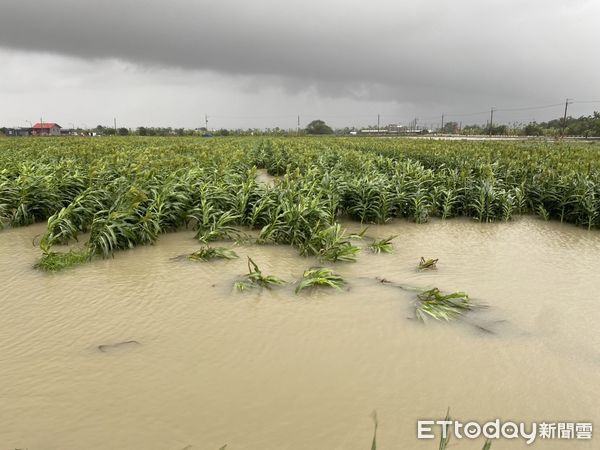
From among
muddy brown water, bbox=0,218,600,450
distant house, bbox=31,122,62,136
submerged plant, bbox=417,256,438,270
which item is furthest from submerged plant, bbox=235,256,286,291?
distant house, bbox=31,122,62,136

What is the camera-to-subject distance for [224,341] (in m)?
3.37

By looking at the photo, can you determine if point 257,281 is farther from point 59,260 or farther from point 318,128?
point 318,128

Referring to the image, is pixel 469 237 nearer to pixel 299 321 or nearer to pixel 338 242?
pixel 338 242

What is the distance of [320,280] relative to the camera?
4422 millimetres

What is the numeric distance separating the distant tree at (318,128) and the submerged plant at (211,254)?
8710 centimetres

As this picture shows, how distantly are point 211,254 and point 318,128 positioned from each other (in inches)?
3545

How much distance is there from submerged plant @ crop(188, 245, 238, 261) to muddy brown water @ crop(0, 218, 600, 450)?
16cm

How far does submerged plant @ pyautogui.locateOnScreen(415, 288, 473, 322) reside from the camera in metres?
3.87

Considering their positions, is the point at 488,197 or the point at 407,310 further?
the point at 488,197

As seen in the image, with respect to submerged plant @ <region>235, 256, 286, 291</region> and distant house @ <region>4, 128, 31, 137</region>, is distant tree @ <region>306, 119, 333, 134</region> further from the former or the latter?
submerged plant @ <region>235, 256, 286, 291</region>

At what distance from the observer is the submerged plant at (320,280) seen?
4402 millimetres

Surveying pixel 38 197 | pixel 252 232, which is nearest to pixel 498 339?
pixel 252 232

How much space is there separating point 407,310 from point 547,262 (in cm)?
301

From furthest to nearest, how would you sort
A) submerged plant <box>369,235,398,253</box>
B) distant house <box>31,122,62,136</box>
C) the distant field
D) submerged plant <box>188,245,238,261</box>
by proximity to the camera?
1. distant house <box>31,122,62,136</box>
2. the distant field
3. submerged plant <box>369,235,398,253</box>
4. submerged plant <box>188,245,238,261</box>
